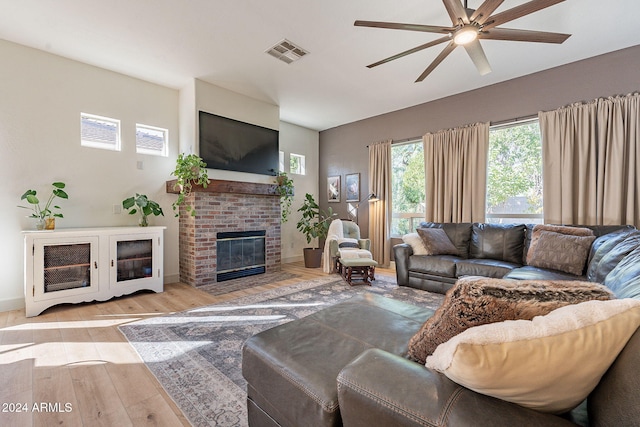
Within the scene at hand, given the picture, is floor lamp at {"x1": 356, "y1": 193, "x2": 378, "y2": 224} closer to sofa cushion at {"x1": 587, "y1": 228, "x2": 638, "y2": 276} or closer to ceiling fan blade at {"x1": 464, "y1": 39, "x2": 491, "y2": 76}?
ceiling fan blade at {"x1": 464, "y1": 39, "x2": 491, "y2": 76}

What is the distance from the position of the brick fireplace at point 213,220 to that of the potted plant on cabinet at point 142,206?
380 millimetres

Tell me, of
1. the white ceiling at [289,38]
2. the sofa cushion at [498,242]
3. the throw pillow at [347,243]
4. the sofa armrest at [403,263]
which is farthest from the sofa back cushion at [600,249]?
the throw pillow at [347,243]

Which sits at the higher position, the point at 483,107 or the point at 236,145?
the point at 483,107

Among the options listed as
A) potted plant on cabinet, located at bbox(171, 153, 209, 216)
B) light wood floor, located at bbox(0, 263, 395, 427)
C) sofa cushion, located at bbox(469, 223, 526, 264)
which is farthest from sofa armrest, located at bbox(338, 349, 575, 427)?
potted plant on cabinet, located at bbox(171, 153, 209, 216)

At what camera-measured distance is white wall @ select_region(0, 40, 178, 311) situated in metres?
2.99

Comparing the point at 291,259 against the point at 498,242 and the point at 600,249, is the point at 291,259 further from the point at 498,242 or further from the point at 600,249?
the point at 600,249

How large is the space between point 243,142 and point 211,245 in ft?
5.65

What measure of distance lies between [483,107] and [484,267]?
8.14ft

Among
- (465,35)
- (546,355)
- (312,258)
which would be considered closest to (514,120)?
(465,35)

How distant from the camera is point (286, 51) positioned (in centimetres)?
318

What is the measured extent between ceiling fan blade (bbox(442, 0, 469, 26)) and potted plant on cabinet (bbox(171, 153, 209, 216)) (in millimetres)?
3217

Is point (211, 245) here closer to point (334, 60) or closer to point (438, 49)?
point (334, 60)

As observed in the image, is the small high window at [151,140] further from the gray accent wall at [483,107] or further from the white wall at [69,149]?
the gray accent wall at [483,107]

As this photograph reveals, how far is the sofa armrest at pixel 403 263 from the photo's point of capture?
3.78 meters
